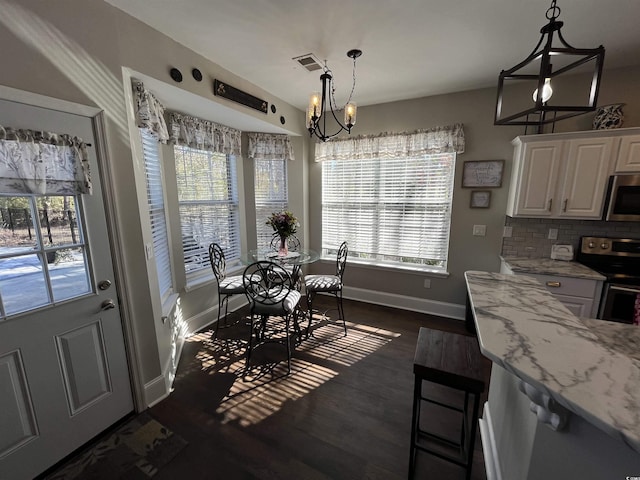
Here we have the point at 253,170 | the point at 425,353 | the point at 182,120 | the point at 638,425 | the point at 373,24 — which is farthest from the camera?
the point at 253,170

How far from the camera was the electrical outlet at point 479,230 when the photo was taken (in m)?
3.04

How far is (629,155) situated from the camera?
7.21 ft

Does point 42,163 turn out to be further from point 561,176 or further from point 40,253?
point 561,176

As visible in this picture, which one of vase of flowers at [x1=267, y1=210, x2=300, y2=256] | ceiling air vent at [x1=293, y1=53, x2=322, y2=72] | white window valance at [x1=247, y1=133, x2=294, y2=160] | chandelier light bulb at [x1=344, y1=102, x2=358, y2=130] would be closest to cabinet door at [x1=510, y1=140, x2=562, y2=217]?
chandelier light bulb at [x1=344, y1=102, x2=358, y2=130]

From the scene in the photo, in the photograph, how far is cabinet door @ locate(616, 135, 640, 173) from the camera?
2172 mm

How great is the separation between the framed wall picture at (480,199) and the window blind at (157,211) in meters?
3.38

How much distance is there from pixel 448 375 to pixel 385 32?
2.26m

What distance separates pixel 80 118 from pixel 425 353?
7.76 feet

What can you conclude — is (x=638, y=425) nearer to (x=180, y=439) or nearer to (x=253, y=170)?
(x=180, y=439)

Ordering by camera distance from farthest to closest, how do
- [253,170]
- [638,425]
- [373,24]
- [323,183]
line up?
[323,183] < [253,170] < [373,24] < [638,425]

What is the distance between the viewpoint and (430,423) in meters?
1.81

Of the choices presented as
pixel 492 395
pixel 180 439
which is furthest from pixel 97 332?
pixel 492 395

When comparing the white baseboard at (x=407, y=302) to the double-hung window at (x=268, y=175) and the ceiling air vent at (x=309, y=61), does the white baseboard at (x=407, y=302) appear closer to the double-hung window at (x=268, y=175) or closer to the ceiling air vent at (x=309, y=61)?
the double-hung window at (x=268, y=175)

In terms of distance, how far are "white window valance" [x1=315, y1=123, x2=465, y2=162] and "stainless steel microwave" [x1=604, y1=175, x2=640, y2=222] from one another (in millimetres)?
1299
